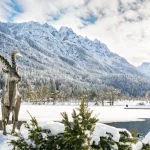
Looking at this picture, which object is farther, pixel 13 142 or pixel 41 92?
pixel 41 92

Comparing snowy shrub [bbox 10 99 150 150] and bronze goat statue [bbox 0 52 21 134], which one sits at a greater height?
bronze goat statue [bbox 0 52 21 134]

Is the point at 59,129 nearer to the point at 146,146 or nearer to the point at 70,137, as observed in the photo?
the point at 70,137

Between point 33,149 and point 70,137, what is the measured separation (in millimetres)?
841

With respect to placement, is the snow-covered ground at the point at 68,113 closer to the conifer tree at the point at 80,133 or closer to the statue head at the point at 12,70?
the statue head at the point at 12,70

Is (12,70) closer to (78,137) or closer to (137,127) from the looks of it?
(78,137)

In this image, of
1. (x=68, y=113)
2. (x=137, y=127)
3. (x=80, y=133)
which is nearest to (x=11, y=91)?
(x=80, y=133)

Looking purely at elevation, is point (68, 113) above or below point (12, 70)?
below

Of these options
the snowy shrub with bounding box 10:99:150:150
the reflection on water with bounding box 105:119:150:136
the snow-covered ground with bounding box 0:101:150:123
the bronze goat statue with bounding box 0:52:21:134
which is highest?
the bronze goat statue with bounding box 0:52:21:134

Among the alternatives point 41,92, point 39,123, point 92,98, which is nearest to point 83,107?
point 39,123

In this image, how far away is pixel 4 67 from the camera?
41.1 ft

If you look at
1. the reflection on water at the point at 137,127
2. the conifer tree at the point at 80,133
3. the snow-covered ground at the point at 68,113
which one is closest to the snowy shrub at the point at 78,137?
the conifer tree at the point at 80,133

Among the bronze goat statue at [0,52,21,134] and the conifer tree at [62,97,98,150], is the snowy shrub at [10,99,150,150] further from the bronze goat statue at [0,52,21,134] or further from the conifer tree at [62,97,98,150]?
the bronze goat statue at [0,52,21,134]

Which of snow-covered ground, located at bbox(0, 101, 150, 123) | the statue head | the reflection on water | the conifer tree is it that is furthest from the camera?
snow-covered ground, located at bbox(0, 101, 150, 123)

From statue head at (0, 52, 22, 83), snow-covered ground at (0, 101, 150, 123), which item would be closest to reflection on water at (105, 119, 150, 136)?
snow-covered ground at (0, 101, 150, 123)
